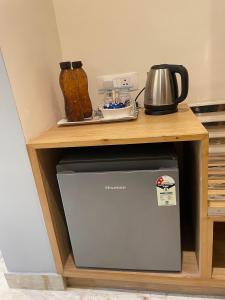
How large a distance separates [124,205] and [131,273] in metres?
0.31

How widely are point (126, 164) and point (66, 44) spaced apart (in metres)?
0.75

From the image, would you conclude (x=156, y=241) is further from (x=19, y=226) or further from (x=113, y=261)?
(x=19, y=226)

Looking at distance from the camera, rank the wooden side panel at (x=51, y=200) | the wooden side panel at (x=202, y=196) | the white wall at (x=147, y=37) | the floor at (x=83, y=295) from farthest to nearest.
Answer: the white wall at (x=147, y=37) → the floor at (x=83, y=295) → the wooden side panel at (x=51, y=200) → the wooden side panel at (x=202, y=196)

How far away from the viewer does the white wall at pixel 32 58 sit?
0.79 m

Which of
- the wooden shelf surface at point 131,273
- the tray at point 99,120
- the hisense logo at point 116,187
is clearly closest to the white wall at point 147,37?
the tray at point 99,120

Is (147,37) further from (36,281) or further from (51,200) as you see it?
(36,281)

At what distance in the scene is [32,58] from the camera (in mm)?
931

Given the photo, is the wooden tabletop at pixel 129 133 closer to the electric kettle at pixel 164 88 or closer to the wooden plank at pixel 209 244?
the electric kettle at pixel 164 88

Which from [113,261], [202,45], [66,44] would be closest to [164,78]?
[202,45]

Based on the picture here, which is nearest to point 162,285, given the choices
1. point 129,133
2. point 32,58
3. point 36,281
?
point 36,281

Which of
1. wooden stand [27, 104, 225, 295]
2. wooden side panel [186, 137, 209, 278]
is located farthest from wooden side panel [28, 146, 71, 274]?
wooden side panel [186, 137, 209, 278]

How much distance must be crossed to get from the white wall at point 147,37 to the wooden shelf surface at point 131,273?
743mm

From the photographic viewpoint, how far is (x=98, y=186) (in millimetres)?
843

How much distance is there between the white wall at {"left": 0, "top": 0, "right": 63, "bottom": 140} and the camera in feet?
2.60
